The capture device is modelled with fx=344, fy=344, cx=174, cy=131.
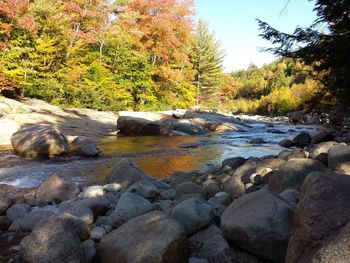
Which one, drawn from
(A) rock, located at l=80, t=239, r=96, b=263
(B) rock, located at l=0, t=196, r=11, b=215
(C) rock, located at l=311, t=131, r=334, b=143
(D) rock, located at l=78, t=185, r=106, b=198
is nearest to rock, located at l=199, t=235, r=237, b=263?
(A) rock, located at l=80, t=239, r=96, b=263

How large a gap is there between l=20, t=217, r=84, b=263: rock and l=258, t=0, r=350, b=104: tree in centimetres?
495

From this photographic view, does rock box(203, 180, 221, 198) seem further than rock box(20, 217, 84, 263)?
Yes

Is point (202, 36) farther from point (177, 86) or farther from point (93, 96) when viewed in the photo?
point (93, 96)

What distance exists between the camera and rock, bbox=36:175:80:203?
4.85m

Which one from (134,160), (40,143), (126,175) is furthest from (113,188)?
(40,143)

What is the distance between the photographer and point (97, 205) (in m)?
3.82

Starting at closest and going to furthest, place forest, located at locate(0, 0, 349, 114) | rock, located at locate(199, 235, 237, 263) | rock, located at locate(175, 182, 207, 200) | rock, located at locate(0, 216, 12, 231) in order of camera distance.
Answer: rock, located at locate(199, 235, 237, 263)
rock, located at locate(0, 216, 12, 231)
rock, located at locate(175, 182, 207, 200)
forest, located at locate(0, 0, 349, 114)

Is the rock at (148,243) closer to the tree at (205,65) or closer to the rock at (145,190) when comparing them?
the rock at (145,190)

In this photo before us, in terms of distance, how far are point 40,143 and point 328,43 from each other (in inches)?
276

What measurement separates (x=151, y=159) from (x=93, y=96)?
1123 cm

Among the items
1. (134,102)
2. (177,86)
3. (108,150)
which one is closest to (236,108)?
(177,86)

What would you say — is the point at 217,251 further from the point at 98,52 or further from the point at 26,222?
the point at 98,52

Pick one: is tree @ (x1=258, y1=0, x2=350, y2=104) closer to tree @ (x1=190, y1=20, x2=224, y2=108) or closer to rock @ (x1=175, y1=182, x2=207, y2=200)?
rock @ (x1=175, y1=182, x2=207, y2=200)

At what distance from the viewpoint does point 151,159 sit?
8.80m
